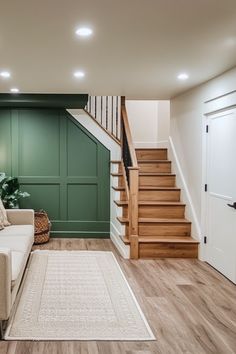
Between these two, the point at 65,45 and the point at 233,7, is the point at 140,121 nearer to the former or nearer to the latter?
the point at 65,45

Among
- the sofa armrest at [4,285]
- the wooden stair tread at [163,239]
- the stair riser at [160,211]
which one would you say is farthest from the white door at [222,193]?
the sofa armrest at [4,285]

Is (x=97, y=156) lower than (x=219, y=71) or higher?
lower

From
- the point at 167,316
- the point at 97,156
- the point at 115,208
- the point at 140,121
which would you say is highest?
the point at 140,121

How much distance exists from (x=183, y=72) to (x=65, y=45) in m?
1.57

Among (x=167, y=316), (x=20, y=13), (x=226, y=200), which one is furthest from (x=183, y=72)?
(x=167, y=316)

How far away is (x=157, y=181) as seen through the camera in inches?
254

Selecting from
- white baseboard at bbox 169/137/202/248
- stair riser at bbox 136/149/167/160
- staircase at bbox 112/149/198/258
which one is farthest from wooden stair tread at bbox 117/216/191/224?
stair riser at bbox 136/149/167/160

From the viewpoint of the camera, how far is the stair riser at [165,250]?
5.24 metres

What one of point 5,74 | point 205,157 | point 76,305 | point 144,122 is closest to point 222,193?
point 205,157

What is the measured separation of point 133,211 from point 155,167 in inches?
68.6

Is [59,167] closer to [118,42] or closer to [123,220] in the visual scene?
[123,220]

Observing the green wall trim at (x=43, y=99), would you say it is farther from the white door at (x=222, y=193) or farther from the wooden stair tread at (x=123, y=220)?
the white door at (x=222, y=193)

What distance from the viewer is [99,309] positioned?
3.41 metres

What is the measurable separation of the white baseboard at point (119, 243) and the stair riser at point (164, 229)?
32cm
